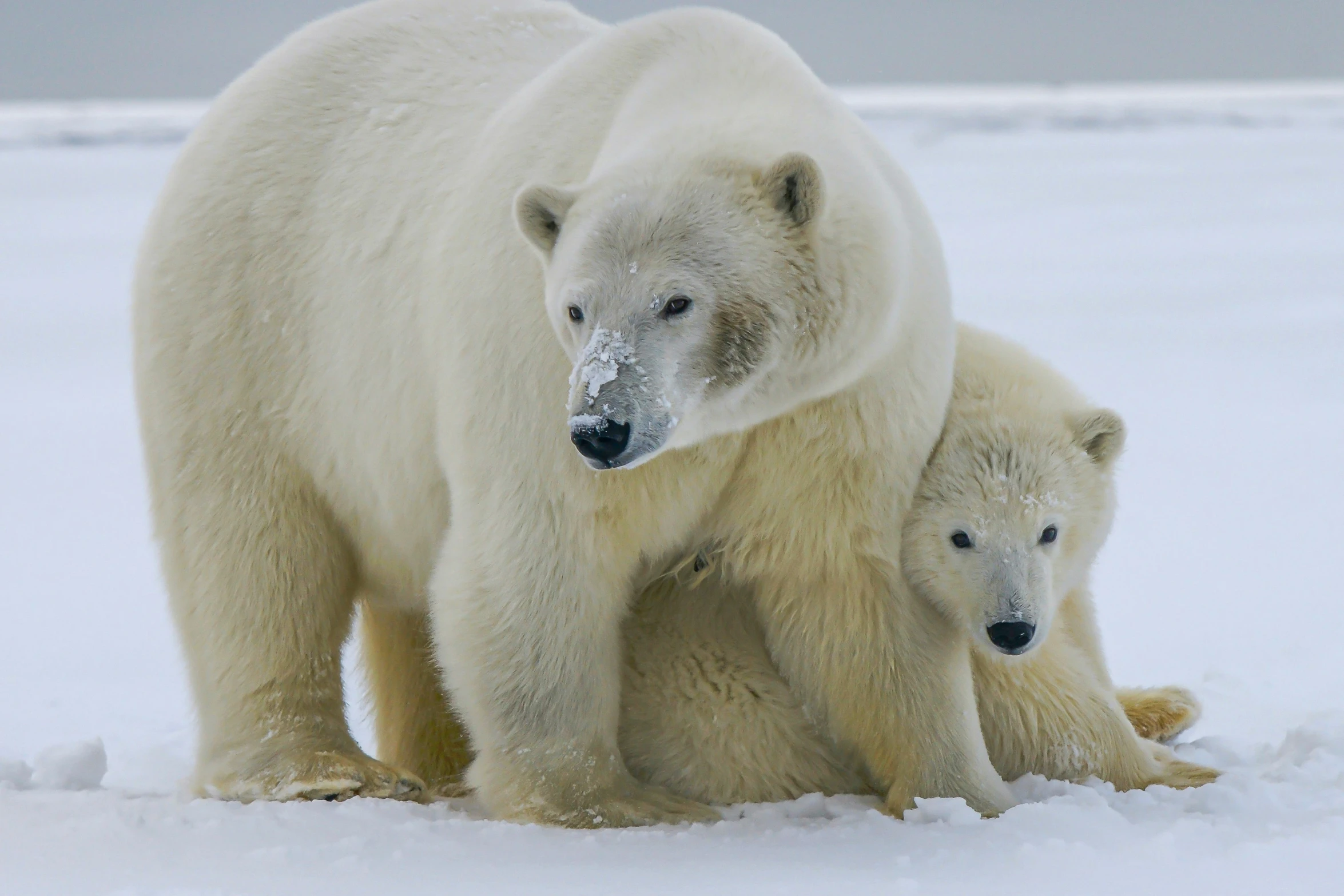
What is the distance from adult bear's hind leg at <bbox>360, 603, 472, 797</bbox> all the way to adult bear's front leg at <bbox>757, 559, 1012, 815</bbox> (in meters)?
1.30

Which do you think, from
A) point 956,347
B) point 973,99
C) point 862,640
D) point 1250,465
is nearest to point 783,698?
point 862,640

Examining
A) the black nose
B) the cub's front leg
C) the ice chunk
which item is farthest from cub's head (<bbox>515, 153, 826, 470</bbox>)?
the cub's front leg

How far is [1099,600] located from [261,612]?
357cm

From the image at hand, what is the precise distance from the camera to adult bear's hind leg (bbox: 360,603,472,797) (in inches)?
174

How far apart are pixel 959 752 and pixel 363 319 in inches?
68.2

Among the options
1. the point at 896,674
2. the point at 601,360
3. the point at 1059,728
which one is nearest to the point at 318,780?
the point at 896,674

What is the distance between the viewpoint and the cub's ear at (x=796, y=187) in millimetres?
2811

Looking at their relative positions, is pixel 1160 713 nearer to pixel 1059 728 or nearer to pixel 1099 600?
pixel 1059 728

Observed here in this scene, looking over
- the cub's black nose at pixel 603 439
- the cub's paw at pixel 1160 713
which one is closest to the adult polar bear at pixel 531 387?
the cub's black nose at pixel 603 439

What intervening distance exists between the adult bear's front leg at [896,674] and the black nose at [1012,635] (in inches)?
9.2

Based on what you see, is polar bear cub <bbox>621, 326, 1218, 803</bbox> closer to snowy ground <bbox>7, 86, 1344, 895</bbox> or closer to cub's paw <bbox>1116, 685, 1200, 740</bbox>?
snowy ground <bbox>7, 86, 1344, 895</bbox>

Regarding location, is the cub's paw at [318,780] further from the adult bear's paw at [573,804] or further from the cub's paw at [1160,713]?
the cub's paw at [1160,713]

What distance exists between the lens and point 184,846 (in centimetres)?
293

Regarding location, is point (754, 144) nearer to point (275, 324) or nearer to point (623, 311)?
point (623, 311)
